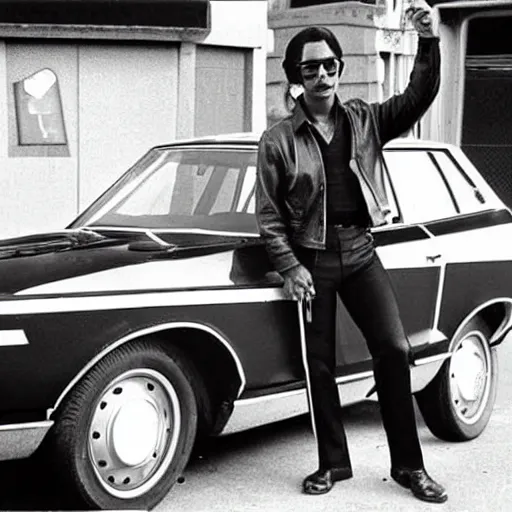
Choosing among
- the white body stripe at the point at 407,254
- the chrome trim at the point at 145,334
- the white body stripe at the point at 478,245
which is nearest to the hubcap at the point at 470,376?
the white body stripe at the point at 478,245

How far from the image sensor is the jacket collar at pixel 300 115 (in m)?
5.77

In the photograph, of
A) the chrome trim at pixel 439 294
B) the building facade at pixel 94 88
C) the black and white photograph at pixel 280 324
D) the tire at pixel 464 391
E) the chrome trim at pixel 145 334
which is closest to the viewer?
the chrome trim at pixel 145 334

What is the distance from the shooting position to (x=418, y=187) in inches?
278

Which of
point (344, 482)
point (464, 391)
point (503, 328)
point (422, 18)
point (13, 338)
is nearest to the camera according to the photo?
point (13, 338)

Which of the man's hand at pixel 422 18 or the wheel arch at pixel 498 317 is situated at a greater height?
the man's hand at pixel 422 18

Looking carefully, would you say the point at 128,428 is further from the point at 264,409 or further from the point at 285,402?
the point at 285,402

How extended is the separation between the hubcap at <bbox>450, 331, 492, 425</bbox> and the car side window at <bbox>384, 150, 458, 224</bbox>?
2.16 ft

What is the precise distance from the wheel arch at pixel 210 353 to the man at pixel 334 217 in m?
0.36

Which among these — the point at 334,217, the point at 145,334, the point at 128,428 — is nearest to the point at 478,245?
the point at 334,217

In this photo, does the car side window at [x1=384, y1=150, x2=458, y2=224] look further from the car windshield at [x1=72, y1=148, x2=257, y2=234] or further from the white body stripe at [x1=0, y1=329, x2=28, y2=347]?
the white body stripe at [x1=0, y1=329, x2=28, y2=347]

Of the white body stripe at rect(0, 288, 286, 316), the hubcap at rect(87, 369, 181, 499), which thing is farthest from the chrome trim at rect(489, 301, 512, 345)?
the hubcap at rect(87, 369, 181, 499)

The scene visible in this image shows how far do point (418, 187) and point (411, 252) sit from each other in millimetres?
541

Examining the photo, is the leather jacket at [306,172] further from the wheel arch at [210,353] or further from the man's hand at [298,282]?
the wheel arch at [210,353]

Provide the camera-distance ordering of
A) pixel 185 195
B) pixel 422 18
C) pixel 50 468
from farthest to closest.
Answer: pixel 185 195 → pixel 422 18 → pixel 50 468
